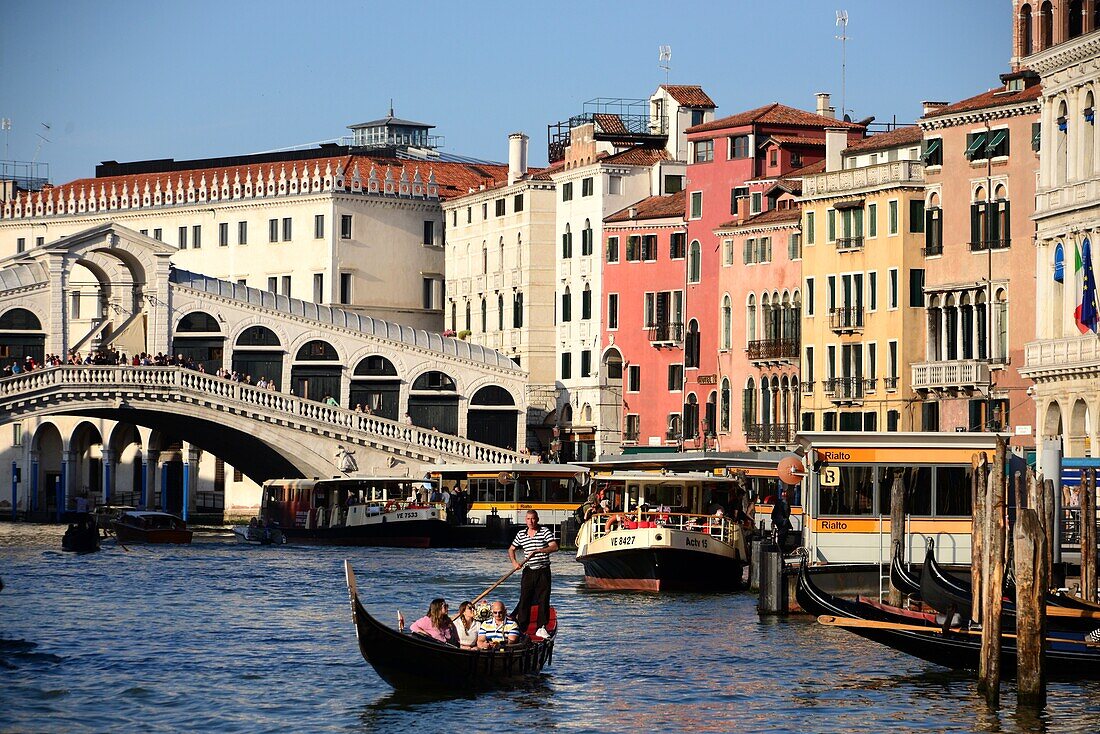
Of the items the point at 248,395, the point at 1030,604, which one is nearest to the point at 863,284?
the point at 248,395

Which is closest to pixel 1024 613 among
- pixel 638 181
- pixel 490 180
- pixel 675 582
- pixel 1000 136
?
pixel 675 582

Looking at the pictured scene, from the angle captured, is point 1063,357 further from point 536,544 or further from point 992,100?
point 536,544

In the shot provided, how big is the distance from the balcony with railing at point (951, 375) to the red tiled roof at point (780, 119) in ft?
37.8

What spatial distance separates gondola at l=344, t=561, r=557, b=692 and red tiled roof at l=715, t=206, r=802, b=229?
36.7 metres

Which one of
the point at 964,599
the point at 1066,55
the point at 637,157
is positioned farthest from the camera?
the point at 637,157

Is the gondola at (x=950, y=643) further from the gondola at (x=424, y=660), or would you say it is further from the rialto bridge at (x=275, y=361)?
the rialto bridge at (x=275, y=361)

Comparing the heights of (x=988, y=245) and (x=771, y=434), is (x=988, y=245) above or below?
above

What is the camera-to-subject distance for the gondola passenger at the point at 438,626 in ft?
84.7

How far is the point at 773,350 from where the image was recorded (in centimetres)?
6259

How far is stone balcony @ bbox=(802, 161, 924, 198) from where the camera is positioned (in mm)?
56562

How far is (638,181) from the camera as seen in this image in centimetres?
7138

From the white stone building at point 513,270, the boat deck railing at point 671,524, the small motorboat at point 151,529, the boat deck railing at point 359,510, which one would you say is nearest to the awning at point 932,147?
the boat deck railing at point 359,510

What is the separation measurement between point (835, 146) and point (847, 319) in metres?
5.27

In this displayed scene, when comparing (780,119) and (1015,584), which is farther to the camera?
(780,119)
